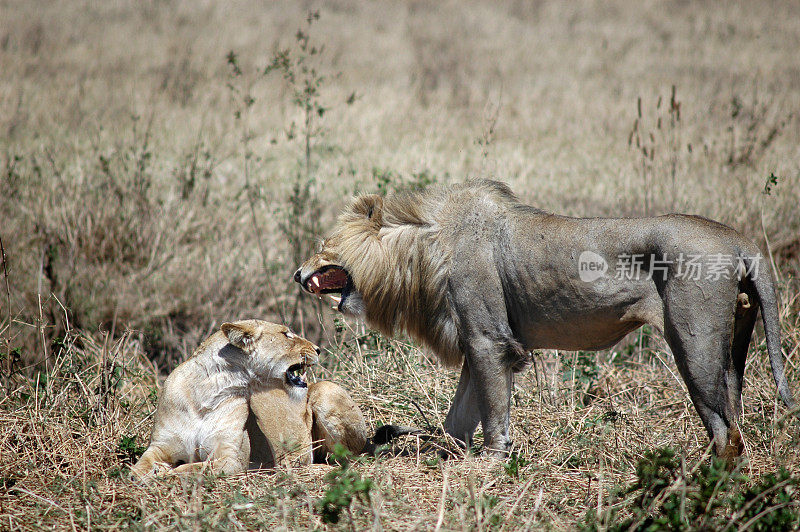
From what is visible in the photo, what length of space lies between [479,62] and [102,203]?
10040mm

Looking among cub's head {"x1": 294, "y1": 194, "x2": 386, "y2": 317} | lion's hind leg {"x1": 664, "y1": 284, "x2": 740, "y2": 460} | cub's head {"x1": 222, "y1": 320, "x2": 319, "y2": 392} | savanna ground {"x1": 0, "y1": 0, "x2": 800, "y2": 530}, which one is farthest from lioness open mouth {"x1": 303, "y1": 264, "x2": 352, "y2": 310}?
lion's hind leg {"x1": 664, "y1": 284, "x2": 740, "y2": 460}

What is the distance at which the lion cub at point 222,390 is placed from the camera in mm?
4480

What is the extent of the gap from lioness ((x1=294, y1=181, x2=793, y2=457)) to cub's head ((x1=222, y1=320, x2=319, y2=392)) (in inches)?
17.8

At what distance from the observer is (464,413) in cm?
496

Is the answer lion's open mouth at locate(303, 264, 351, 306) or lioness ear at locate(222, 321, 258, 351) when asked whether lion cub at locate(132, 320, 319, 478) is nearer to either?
lioness ear at locate(222, 321, 258, 351)

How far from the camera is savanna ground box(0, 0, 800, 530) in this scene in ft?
12.9

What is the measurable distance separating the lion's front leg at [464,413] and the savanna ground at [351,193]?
0.34m

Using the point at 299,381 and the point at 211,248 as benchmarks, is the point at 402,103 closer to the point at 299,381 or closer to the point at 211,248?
the point at 211,248

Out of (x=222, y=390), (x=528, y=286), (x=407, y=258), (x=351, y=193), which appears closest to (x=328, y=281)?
(x=407, y=258)

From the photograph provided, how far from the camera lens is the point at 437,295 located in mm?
4746

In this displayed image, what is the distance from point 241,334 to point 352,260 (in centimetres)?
86

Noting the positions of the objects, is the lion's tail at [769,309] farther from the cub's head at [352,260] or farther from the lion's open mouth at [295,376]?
the lion's open mouth at [295,376]

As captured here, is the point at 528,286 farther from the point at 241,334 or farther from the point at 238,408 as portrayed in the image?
the point at 238,408

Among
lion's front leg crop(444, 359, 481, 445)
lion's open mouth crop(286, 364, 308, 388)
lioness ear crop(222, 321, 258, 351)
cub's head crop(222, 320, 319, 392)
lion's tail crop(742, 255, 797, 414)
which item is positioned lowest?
lion's front leg crop(444, 359, 481, 445)
